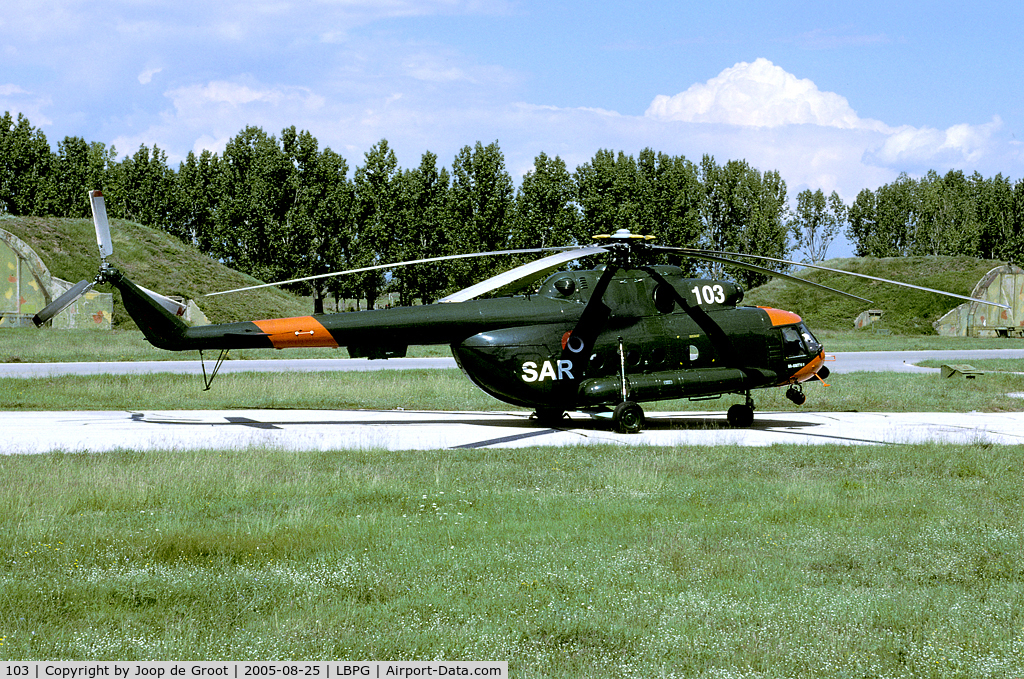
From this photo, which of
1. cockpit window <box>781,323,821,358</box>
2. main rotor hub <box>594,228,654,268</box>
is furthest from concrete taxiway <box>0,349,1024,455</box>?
main rotor hub <box>594,228,654,268</box>

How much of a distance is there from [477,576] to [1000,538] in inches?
224

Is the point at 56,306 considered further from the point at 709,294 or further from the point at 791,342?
the point at 791,342

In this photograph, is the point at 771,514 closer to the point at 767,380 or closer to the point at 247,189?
the point at 767,380

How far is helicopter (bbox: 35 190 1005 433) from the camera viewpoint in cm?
1727

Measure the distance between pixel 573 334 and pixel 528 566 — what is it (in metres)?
9.91

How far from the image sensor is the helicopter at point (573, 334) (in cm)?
1727

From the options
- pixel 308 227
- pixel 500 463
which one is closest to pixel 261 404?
pixel 500 463

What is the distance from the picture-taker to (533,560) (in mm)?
8188

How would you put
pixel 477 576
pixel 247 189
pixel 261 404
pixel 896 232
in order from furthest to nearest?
1. pixel 896 232
2. pixel 247 189
3. pixel 261 404
4. pixel 477 576

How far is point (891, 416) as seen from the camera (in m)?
21.0

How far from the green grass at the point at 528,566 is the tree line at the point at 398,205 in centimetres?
4618

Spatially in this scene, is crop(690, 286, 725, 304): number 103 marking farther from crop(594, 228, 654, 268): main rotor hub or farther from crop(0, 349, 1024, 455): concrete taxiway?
crop(0, 349, 1024, 455): concrete taxiway
